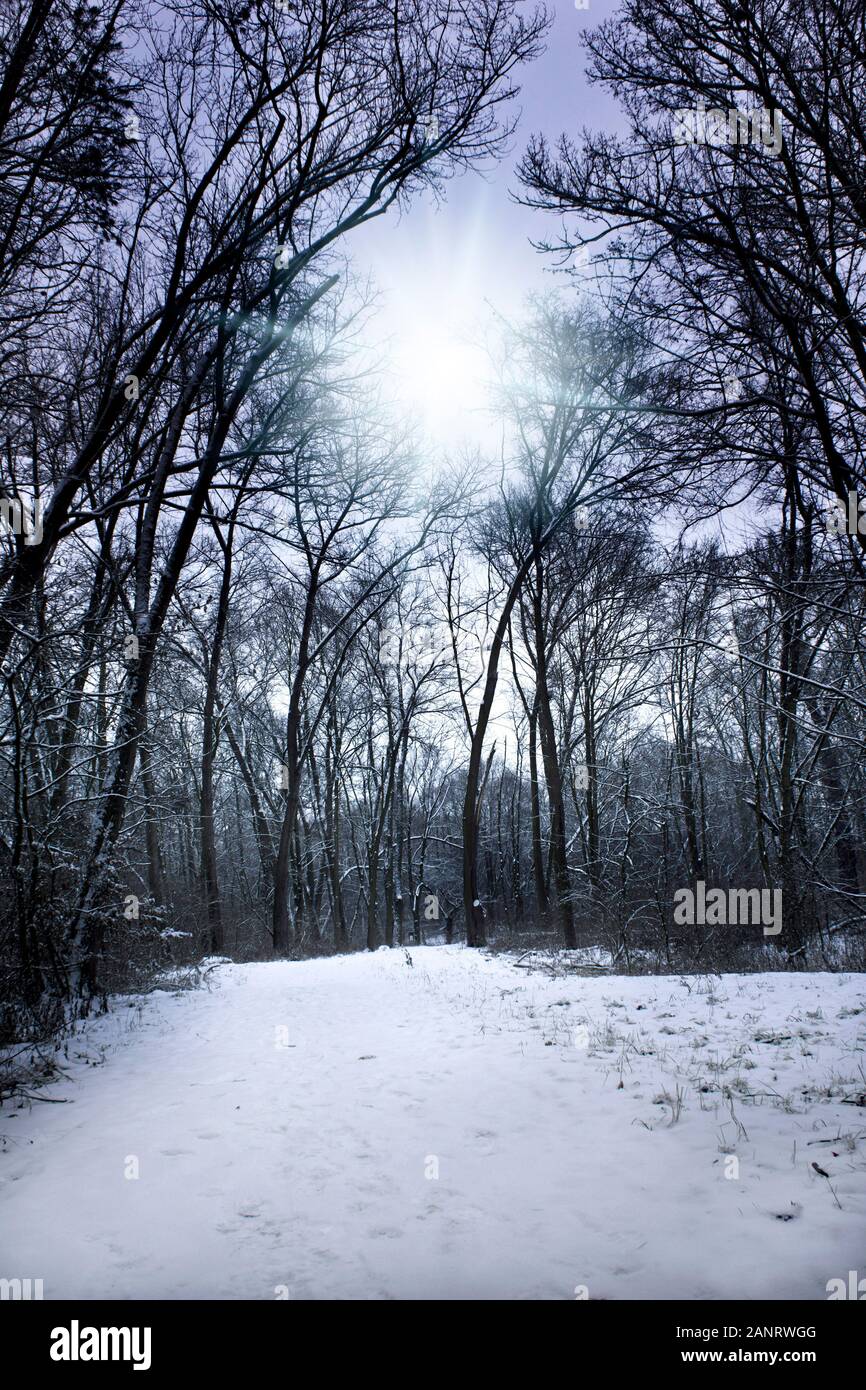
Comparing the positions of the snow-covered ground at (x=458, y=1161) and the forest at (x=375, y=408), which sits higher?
the forest at (x=375, y=408)

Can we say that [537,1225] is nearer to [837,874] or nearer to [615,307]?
[615,307]

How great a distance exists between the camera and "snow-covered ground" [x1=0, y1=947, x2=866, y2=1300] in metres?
2.44

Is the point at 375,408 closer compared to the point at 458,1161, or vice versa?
the point at 458,1161

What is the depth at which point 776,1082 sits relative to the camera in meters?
4.21

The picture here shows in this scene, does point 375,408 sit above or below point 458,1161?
above

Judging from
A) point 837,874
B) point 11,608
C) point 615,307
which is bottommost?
point 837,874

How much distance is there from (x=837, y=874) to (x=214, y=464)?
17.5 meters

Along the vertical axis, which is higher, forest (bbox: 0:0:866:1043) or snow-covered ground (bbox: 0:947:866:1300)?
forest (bbox: 0:0:866:1043)

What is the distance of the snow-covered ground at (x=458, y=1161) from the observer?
2.44m

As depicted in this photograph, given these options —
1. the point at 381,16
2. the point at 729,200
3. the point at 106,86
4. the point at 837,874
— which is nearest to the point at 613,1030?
the point at 729,200

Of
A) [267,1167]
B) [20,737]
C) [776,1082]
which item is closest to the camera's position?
[267,1167]

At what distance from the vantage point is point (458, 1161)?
3381 millimetres

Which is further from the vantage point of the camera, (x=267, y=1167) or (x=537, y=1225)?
(x=267, y=1167)
